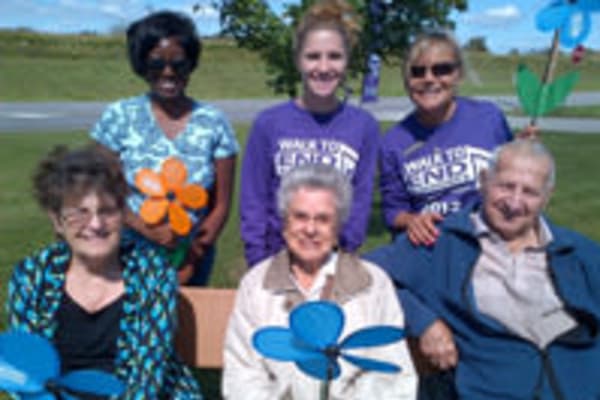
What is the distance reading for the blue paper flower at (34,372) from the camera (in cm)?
155

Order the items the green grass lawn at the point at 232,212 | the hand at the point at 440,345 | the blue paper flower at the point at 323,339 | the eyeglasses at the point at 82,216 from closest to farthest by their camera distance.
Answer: the blue paper flower at the point at 323,339 < the eyeglasses at the point at 82,216 < the hand at the point at 440,345 < the green grass lawn at the point at 232,212

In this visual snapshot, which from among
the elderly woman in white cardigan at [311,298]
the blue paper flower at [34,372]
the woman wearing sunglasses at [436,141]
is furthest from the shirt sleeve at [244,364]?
the woman wearing sunglasses at [436,141]

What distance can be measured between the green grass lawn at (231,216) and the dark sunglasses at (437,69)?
1786 millimetres

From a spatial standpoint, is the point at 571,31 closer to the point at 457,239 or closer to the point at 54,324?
the point at 457,239

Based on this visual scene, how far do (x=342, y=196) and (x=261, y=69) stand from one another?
3140 cm

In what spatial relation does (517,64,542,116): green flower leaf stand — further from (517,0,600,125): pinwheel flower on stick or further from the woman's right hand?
the woman's right hand

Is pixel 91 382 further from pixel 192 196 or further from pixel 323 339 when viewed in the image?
pixel 192 196

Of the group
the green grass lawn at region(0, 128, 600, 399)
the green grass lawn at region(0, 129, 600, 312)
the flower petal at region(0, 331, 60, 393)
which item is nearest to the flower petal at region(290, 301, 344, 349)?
the flower petal at region(0, 331, 60, 393)

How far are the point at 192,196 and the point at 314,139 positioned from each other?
50 cm

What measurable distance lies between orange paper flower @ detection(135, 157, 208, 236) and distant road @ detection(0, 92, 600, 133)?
37.2ft

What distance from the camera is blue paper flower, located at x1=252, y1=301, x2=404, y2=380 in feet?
4.91

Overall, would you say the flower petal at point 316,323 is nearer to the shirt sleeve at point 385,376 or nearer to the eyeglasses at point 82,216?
the shirt sleeve at point 385,376

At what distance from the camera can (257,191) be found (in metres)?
2.51

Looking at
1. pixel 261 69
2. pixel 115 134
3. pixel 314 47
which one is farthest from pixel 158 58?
pixel 261 69
